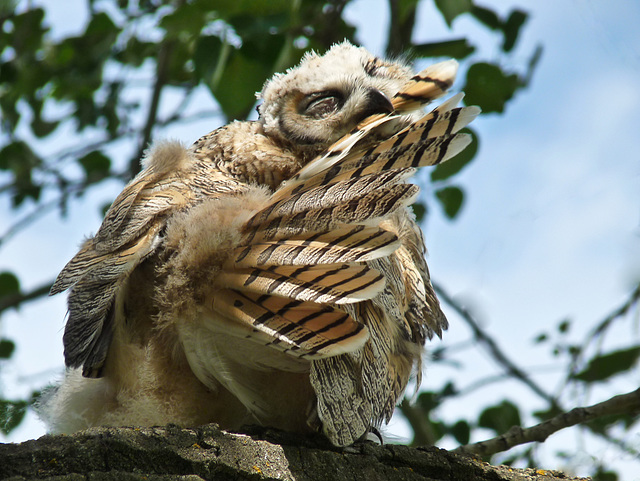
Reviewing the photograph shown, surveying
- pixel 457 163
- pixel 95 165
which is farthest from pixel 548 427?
pixel 95 165

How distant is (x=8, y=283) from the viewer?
14.0ft

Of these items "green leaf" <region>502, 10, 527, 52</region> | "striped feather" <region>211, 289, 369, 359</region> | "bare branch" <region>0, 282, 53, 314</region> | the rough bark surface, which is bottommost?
"bare branch" <region>0, 282, 53, 314</region>

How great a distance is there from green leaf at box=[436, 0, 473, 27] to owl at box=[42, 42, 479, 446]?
1.18 feet

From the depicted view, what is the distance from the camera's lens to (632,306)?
297cm

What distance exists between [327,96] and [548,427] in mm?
1403

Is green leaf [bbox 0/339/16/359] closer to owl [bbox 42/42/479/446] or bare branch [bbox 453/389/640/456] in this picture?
owl [bbox 42/42/479/446]

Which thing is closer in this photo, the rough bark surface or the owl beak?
the rough bark surface

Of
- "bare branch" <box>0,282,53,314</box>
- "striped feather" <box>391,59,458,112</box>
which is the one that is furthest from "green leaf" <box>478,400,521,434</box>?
"bare branch" <box>0,282,53,314</box>

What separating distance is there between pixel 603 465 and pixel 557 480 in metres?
1.64

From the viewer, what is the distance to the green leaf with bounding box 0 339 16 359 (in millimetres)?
3955

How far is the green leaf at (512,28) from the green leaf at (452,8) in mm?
1579

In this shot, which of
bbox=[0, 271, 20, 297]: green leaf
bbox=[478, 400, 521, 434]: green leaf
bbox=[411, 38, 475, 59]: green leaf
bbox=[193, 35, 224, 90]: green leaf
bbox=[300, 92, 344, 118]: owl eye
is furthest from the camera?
bbox=[0, 271, 20, 297]: green leaf

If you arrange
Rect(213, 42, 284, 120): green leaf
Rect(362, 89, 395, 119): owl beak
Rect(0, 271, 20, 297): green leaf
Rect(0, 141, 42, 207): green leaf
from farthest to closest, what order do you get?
Rect(0, 141, 42, 207): green leaf < Rect(0, 271, 20, 297): green leaf < Rect(213, 42, 284, 120): green leaf < Rect(362, 89, 395, 119): owl beak

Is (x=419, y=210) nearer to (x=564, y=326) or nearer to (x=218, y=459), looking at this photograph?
(x=564, y=326)
